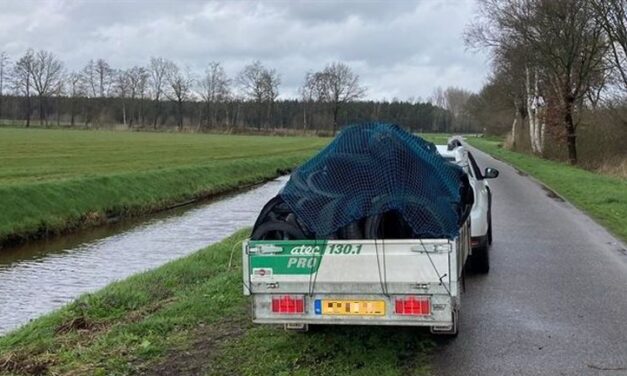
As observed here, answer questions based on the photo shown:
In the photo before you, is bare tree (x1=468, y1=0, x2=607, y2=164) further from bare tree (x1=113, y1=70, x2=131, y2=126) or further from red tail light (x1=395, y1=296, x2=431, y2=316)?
bare tree (x1=113, y1=70, x2=131, y2=126)

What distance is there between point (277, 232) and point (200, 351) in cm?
132

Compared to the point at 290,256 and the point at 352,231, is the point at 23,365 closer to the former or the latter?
the point at 290,256

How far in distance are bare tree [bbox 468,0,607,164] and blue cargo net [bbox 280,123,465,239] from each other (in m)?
29.5

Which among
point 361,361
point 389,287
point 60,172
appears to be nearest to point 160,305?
point 361,361

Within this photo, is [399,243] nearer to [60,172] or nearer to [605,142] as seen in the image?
[60,172]

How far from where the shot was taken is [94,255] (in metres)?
14.6

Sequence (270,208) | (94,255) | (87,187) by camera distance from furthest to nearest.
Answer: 1. (87,187)
2. (94,255)
3. (270,208)

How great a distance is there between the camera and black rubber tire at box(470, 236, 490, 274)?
353 inches

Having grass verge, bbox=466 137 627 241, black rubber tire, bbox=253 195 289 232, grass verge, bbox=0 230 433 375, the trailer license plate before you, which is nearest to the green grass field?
grass verge, bbox=0 230 433 375

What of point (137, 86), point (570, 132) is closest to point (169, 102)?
point (137, 86)

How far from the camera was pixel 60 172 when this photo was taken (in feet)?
91.6

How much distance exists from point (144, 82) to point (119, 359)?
4994 inches

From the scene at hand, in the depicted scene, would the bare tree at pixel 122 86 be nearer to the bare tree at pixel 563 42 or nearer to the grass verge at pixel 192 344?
the bare tree at pixel 563 42

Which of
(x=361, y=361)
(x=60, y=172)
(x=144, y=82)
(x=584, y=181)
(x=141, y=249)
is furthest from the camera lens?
(x=144, y=82)
